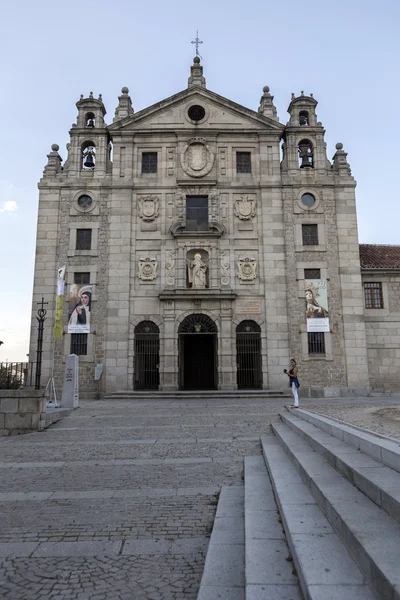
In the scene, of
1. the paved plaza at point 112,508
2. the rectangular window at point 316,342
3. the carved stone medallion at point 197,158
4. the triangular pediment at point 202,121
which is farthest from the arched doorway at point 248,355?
the paved plaza at point 112,508

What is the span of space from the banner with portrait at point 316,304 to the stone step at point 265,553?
65.1 ft

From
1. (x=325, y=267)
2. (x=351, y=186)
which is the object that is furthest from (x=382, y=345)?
(x=351, y=186)

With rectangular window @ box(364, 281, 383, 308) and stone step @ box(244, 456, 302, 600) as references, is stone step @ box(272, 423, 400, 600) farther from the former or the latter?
rectangular window @ box(364, 281, 383, 308)

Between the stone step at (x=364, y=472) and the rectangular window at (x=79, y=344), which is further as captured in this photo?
the rectangular window at (x=79, y=344)

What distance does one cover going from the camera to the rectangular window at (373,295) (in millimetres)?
26234

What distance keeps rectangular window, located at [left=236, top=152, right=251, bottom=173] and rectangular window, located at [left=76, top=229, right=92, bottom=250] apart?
1021cm

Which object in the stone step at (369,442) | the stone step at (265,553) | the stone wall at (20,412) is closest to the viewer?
the stone step at (265,553)

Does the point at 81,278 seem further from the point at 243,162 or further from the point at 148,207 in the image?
the point at 243,162

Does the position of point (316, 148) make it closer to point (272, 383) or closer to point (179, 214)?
point (179, 214)

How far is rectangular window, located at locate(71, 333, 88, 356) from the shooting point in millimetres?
24703

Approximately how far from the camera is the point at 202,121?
90.3 feet

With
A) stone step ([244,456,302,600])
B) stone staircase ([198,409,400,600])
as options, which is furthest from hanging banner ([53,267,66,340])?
stone step ([244,456,302,600])

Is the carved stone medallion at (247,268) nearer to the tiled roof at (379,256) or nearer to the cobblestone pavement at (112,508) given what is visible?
the tiled roof at (379,256)

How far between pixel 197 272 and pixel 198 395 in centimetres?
719
